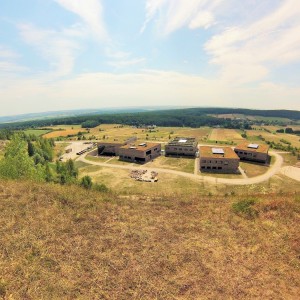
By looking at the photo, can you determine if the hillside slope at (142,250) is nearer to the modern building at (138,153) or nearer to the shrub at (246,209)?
the shrub at (246,209)

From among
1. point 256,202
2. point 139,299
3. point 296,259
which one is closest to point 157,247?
point 139,299

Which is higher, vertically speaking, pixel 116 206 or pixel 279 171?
pixel 116 206

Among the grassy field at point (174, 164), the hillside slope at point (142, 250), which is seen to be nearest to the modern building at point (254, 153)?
the grassy field at point (174, 164)

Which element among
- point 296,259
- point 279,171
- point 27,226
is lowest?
point 279,171

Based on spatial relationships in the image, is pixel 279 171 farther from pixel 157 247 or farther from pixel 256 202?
pixel 157 247

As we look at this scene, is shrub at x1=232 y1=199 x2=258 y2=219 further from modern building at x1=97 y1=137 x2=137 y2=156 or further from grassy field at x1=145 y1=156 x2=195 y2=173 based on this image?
modern building at x1=97 y1=137 x2=137 y2=156

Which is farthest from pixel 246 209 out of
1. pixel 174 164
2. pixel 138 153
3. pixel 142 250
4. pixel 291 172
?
pixel 138 153
